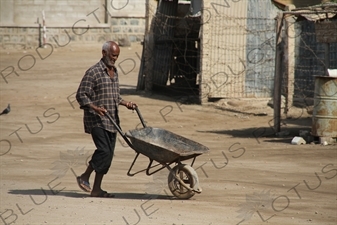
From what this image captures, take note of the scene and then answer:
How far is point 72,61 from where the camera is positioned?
26.2 m

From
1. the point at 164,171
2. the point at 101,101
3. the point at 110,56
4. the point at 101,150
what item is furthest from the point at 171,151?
the point at 164,171

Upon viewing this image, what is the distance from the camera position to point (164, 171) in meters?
11.4

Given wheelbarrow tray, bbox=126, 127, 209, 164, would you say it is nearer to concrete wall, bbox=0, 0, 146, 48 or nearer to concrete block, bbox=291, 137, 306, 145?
concrete block, bbox=291, 137, 306, 145

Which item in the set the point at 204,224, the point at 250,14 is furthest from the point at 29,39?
the point at 204,224

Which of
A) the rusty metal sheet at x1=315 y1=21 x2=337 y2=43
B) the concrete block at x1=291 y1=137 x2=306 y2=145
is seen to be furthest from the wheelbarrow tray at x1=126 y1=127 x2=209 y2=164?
the rusty metal sheet at x1=315 y1=21 x2=337 y2=43

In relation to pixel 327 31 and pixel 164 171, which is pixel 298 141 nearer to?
pixel 327 31

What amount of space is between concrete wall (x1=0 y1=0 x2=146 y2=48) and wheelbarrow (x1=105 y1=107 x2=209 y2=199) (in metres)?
20.7

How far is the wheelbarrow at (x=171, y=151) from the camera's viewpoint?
871cm

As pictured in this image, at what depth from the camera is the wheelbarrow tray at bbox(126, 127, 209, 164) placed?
8.68 m

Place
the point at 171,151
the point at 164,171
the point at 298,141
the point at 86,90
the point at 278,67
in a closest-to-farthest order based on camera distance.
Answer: the point at 171,151 < the point at 86,90 < the point at 164,171 < the point at 298,141 < the point at 278,67

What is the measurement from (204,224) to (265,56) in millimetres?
11634

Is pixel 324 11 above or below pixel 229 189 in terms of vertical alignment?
above

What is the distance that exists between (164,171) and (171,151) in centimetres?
283

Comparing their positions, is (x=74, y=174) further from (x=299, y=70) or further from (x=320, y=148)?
(x=299, y=70)
